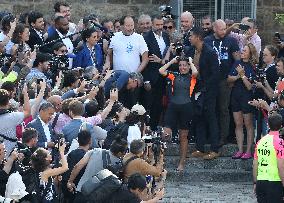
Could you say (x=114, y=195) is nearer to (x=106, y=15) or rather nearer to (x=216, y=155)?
(x=216, y=155)

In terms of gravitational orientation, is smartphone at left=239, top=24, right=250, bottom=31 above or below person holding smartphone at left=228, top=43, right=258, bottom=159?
above

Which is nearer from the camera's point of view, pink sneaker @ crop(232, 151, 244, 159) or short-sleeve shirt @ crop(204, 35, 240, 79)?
pink sneaker @ crop(232, 151, 244, 159)

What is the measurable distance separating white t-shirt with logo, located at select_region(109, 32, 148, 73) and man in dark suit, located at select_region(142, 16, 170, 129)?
0.24 m

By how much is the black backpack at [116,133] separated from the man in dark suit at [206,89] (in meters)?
3.44

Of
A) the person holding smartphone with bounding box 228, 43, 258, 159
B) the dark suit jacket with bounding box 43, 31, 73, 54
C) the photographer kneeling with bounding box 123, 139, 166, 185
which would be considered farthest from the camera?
the person holding smartphone with bounding box 228, 43, 258, 159

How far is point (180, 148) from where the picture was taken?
59.0ft

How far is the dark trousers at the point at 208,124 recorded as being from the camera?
59.6 ft

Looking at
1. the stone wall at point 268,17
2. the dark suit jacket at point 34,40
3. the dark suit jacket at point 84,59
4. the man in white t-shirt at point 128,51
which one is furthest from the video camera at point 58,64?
the stone wall at point 268,17

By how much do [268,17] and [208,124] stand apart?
3.89m

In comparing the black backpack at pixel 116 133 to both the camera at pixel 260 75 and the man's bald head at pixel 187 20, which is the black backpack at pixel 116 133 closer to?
the camera at pixel 260 75

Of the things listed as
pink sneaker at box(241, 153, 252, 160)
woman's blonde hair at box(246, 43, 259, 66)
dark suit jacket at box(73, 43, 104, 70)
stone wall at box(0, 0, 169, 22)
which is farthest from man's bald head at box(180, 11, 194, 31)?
stone wall at box(0, 0, 169, 22)

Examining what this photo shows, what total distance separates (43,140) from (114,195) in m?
2.10

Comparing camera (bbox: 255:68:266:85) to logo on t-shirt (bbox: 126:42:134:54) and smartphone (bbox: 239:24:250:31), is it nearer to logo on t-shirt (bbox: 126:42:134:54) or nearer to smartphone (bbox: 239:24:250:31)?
smartphone (bbox: 239:24:250:31)

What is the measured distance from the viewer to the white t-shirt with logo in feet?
60.3
